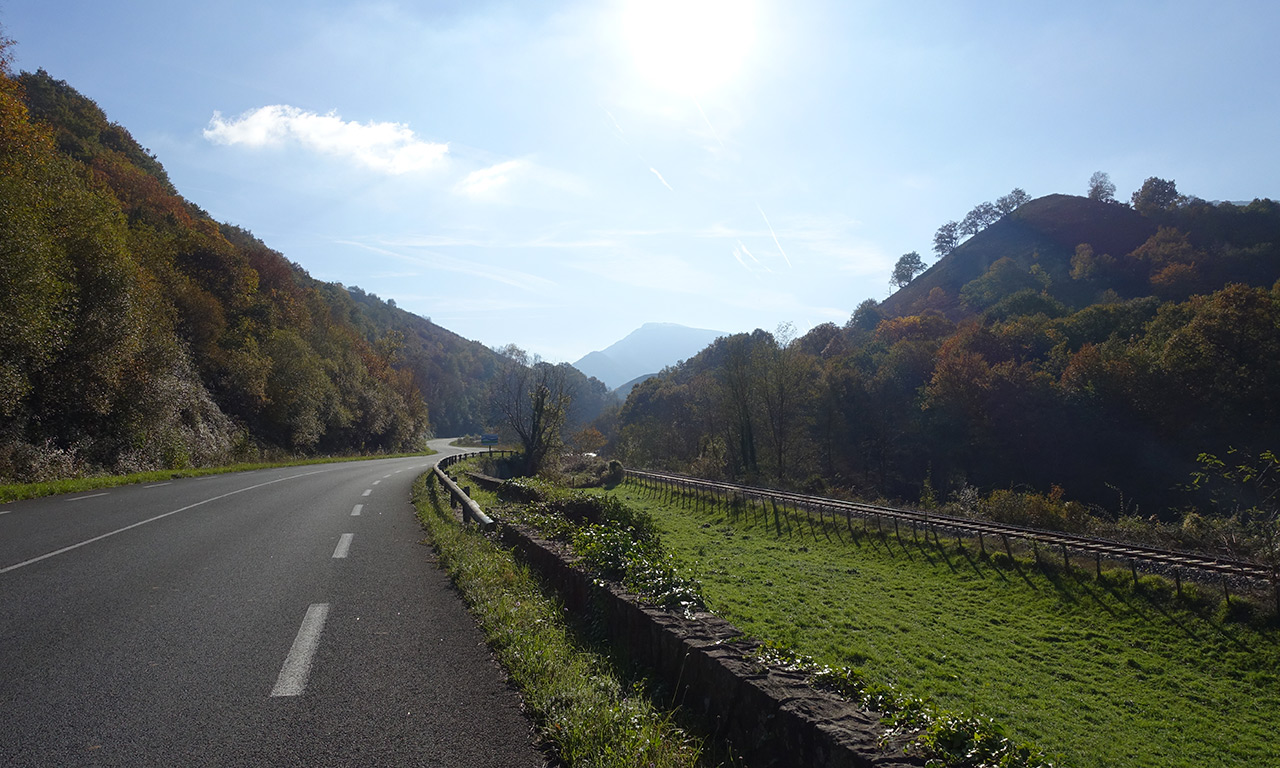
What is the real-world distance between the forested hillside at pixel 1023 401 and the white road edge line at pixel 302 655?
2743 cm

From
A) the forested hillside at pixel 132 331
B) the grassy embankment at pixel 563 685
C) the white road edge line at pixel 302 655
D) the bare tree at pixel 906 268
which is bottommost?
the grassy embankment at pixel 563 685

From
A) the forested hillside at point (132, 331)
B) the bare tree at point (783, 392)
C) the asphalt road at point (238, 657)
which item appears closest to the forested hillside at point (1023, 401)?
the bare tree at point (783, 392)

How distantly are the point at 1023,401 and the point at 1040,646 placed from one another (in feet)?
142

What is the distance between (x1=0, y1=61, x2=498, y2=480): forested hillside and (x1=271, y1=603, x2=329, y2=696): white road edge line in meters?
15.7

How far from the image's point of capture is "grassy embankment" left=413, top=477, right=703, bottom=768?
3.27 meters

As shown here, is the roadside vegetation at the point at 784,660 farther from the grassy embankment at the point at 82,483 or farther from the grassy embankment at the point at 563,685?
the grassy embankment at the point at 82,483

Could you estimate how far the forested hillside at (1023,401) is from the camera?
40.8m

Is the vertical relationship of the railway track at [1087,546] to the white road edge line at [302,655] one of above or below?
below

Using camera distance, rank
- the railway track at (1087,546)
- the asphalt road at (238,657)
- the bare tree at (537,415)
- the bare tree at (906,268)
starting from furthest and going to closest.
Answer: the bare tree at (906,268), the bare tree at (537,415), the railway track at (1087,546), the asphalt road at (238,657)

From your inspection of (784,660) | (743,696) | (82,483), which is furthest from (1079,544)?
(82,483)

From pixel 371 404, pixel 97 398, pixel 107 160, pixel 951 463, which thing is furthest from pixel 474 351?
pixel 97 398

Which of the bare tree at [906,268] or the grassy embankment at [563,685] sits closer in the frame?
the grassy embankment at [563,685]

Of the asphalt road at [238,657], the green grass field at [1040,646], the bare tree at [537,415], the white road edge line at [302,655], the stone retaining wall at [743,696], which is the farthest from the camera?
the bare tree at [537,415]

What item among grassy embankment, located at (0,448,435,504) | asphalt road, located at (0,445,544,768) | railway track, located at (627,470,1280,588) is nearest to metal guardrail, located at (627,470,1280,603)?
railway track, located at (627,470,1280,588)
